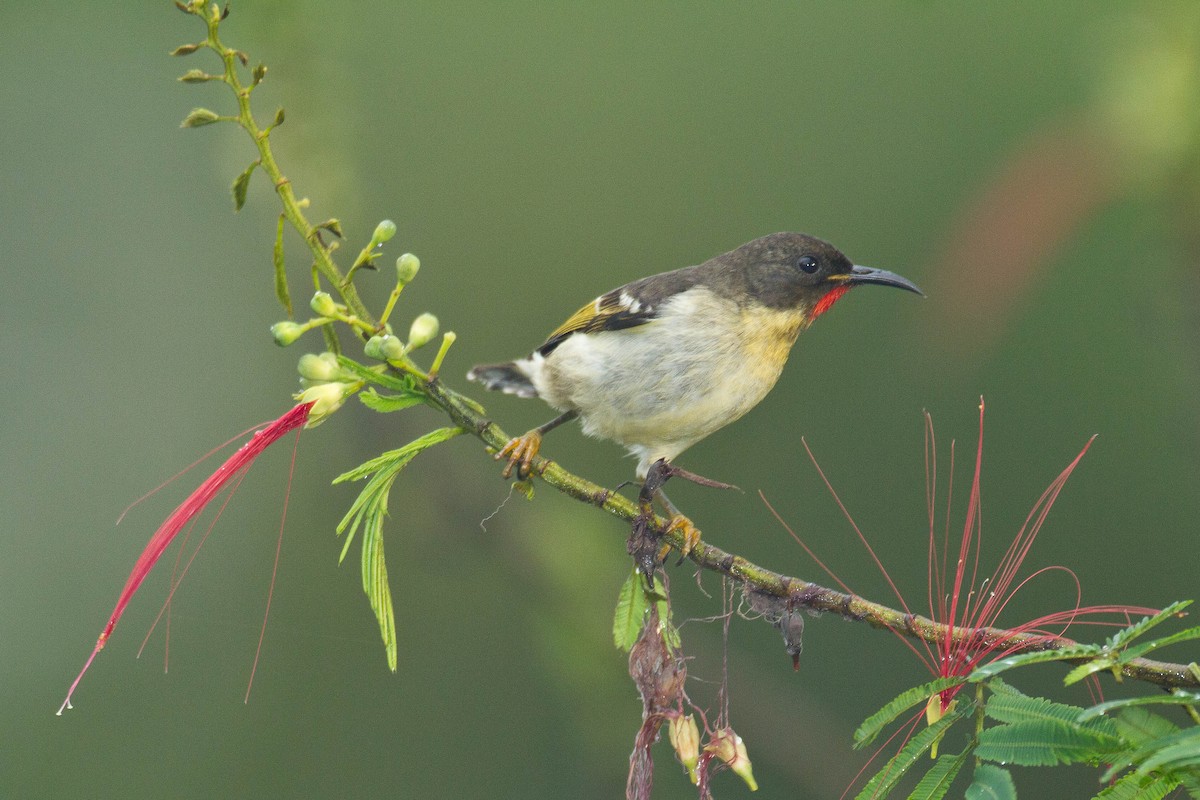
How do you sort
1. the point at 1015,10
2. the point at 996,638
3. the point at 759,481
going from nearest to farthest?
the point at 996,638 → the point at 759,481 → the point at 1015,10

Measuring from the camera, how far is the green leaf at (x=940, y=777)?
1.79 meters

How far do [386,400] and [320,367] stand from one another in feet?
0.43

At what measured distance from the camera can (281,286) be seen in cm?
205

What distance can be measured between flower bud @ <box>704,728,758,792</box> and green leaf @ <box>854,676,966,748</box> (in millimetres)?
219

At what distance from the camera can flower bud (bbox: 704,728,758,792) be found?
2.03 meters

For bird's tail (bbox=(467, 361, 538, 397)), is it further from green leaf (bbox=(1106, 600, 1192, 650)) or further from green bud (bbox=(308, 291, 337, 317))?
green leaf (bbox=(1106, 600, 1192, 650))

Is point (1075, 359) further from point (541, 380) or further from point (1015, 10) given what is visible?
point (541, 380)

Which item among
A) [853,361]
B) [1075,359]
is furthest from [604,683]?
[1075,359]

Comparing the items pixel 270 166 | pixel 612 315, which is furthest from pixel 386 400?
pixel 612 315

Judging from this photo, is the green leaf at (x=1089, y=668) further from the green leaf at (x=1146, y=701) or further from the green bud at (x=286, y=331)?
the green bud at (x=286, y=331)

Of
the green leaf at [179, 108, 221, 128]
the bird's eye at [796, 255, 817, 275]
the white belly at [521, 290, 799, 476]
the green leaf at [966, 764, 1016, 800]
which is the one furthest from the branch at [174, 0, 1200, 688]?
the bird's eye at [796, 255, 817, 275]

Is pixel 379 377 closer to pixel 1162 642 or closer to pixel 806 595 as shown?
pixel 806 595

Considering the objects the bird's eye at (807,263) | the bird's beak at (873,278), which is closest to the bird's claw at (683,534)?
the bird's beak at (873,278)

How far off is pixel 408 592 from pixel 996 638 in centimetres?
528
